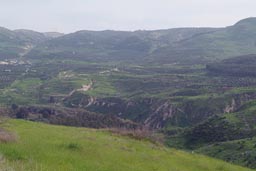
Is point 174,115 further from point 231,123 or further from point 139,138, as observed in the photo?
point 139,138

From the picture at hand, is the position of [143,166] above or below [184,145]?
above

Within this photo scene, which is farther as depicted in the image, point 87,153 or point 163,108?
point 163,108

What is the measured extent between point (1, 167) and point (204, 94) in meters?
160

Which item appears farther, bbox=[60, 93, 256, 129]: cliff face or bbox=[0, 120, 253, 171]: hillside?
bbox=[60, 93, 256, 129]: cliff face

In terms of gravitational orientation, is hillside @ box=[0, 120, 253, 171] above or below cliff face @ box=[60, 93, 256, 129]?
above

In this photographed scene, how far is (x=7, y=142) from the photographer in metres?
23.2

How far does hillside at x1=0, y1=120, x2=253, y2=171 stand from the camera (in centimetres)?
1980

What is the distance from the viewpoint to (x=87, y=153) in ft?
83.4

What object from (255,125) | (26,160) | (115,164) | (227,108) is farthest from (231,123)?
(26,160)

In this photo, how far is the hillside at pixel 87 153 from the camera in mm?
19797

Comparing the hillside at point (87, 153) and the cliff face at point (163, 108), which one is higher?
the hillside at point (87, 153)

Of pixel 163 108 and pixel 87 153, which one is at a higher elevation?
pixel 87 153

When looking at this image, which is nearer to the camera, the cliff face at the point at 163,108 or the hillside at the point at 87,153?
the hillside at the point at 87,153

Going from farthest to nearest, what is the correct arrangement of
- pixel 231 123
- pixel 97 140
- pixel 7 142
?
pixel 231 123 → pixel 97 140 → pixel 7 142
